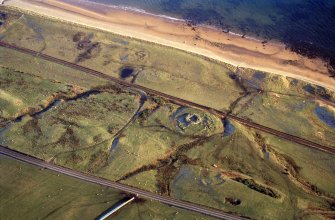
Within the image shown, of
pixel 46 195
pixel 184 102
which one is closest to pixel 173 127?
pixel 184 102

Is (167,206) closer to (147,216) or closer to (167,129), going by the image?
(147,216)

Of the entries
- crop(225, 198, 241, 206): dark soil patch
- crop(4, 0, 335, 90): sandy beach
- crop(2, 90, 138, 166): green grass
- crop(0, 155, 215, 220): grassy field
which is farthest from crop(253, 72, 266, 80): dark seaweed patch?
crop(0, 155, 215, 220): grassy field

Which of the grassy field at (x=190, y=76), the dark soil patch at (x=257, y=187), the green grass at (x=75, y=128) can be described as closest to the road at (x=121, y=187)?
the green grass at (x=75, y=128)

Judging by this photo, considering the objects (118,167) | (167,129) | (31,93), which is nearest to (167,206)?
(118,167)

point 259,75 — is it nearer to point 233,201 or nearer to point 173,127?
point 173,127

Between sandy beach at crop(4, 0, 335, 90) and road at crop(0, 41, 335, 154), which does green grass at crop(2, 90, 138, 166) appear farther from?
sandy beach at crop(4, 0, 335, 90)
